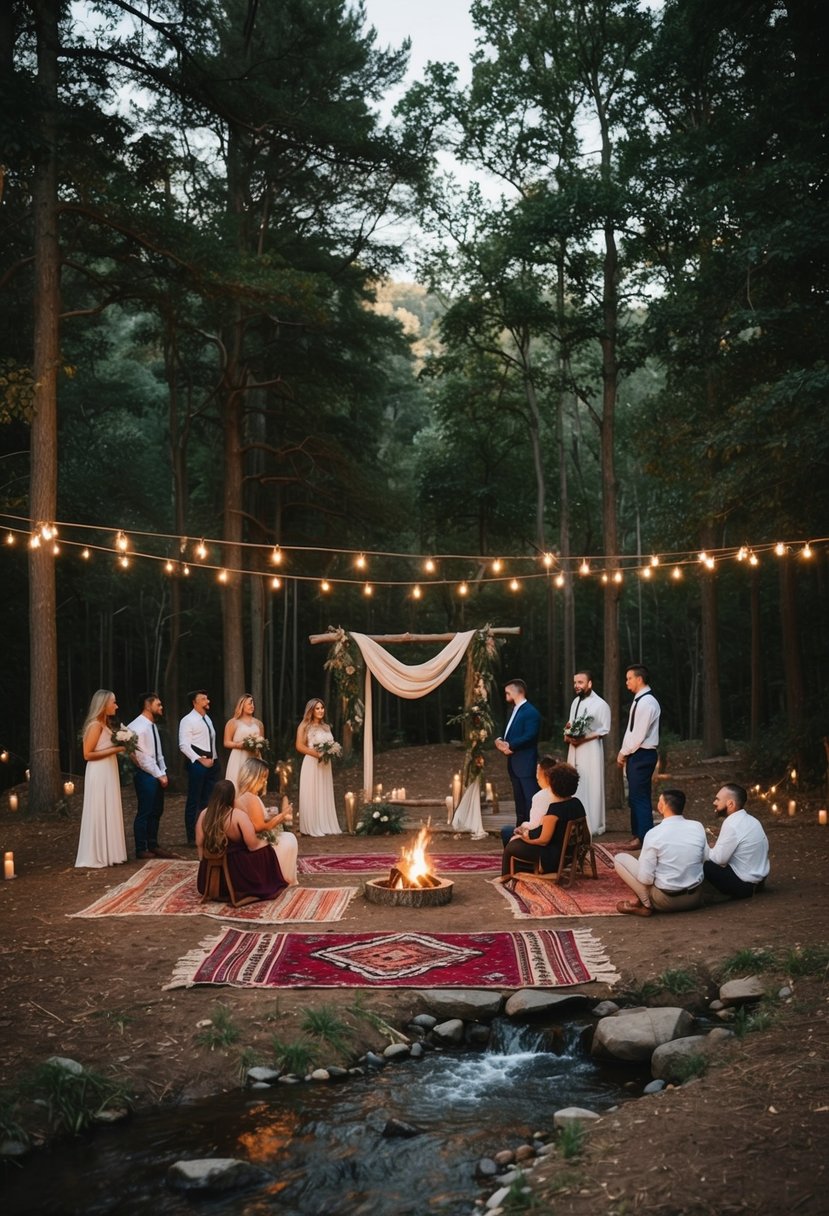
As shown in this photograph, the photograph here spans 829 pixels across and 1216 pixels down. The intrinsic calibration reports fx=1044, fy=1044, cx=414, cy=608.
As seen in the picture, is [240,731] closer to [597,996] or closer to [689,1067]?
[597,996]

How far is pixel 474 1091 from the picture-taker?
5613 mm

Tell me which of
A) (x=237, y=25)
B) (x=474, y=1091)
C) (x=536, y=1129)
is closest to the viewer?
(x=536, y=1129)

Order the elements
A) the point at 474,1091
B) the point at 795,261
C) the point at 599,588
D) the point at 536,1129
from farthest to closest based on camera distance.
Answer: the point at 599,588 → the point at 795,261 → the point at 474,1091 → the point at 536,1129

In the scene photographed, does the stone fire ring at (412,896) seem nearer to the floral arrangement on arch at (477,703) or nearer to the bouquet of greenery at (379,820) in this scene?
the floral arrangement on arch at (477,703)

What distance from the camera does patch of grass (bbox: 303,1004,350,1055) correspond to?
19.6 ft

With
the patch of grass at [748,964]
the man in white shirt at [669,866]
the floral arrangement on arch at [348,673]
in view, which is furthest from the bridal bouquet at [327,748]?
the patch of grass at [748,964]

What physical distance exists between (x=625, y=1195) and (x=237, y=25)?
19.3 m

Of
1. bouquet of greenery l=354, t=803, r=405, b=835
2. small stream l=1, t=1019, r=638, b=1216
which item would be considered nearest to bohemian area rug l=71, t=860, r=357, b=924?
small stream l=1, t=1019, r=638, b=1216

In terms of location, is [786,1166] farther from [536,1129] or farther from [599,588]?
[599,588]

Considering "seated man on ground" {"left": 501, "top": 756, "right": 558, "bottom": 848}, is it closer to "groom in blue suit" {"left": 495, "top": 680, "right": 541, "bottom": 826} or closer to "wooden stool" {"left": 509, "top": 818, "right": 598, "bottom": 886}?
"wooden stool" {"left": 509, "top": 818, "right": 598, "bottom": 886}

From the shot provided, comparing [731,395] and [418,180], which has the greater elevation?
[418,180]

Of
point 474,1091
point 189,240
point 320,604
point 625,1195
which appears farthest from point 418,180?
point 625,1195

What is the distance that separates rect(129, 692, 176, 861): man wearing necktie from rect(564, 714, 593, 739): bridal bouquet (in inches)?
178

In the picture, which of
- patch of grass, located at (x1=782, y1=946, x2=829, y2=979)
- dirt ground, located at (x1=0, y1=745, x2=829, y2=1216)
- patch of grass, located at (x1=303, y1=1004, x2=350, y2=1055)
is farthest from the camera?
patch of grass, located at (x1=782, y1=946, x2=829, y2=979)
